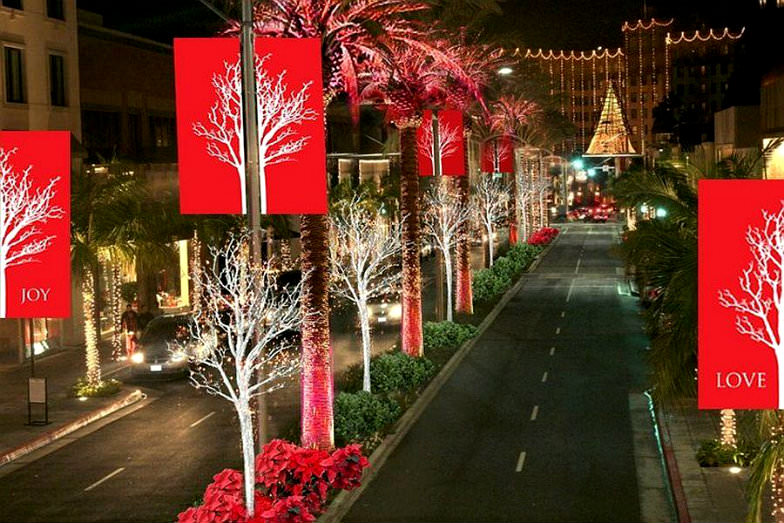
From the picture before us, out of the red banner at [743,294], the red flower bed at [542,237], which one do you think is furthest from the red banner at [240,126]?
the red flower bed at [542,237]

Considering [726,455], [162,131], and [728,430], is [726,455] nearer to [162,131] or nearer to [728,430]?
[728,430]

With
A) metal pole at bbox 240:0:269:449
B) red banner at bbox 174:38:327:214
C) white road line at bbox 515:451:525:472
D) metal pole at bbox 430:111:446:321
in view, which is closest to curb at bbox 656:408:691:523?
white road line at bbox 515:451:525:472

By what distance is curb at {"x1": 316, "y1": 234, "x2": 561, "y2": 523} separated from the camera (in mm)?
19359

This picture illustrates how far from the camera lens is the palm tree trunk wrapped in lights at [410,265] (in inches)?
1307

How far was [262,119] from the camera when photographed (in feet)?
59.4

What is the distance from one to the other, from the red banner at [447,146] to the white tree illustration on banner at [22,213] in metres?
20.0

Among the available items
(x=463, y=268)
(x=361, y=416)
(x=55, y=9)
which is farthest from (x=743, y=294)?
(x=55, y=9)

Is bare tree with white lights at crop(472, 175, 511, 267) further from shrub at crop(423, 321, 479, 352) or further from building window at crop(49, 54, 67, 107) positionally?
building window at crop(49, 54, 67, 107)

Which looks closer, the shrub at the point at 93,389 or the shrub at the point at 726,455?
the shrub at the point at 726,455

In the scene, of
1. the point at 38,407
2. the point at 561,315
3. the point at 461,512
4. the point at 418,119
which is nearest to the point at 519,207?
the point at 561,315

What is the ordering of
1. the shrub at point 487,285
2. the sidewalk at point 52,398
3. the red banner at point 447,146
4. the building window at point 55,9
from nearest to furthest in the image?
the sidewalk at point 52,398 < the building window at point 55,9 < the red banner at point 447,146 < the shrub at point 487,285

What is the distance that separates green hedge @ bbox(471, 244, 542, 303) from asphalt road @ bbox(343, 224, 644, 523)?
5277 millimetres

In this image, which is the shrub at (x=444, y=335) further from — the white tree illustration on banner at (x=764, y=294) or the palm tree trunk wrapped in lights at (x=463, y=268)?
the white tree illustration on banner at (x=764, y=294)

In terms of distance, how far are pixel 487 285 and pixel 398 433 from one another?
27.1 metres
